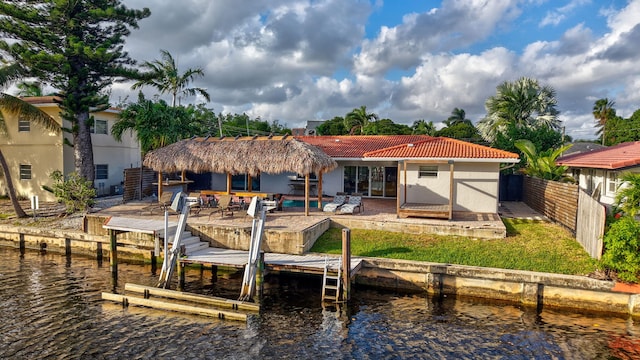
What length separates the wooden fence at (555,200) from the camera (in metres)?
14.3

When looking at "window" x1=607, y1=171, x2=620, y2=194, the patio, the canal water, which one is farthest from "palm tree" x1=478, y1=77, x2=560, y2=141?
the canal water

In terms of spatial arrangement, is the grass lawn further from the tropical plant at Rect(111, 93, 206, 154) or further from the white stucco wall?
the tropical plant at Rect(111, 93, 206, 154)

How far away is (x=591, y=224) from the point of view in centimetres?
1200

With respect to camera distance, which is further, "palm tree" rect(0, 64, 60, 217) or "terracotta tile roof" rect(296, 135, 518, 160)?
"palm tree" rect(0, 64, 60, 217)

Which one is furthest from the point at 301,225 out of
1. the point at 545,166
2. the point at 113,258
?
the point at 545,166

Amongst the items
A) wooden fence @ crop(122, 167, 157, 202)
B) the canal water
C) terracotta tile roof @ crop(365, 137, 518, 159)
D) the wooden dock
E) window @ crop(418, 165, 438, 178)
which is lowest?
the canal water

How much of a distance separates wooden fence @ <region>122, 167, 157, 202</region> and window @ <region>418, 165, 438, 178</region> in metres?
15.3

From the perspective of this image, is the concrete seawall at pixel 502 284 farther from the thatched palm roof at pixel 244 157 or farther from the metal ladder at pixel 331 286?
the thatched palm roof at pixel 244 157

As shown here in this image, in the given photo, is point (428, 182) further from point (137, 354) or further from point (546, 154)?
point (137, 354)

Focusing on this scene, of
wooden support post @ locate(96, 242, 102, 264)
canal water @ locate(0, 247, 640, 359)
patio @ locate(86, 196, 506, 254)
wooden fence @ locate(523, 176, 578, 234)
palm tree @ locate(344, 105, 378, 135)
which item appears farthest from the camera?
palm tree @ locate(344, 105, 378, 135)

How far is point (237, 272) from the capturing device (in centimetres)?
1416

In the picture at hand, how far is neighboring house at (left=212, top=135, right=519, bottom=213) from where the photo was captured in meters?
16.7

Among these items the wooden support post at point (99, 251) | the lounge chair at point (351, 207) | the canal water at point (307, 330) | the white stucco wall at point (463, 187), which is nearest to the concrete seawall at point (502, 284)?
the canal water at point (307, 330)

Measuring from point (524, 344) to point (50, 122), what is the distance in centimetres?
2310
